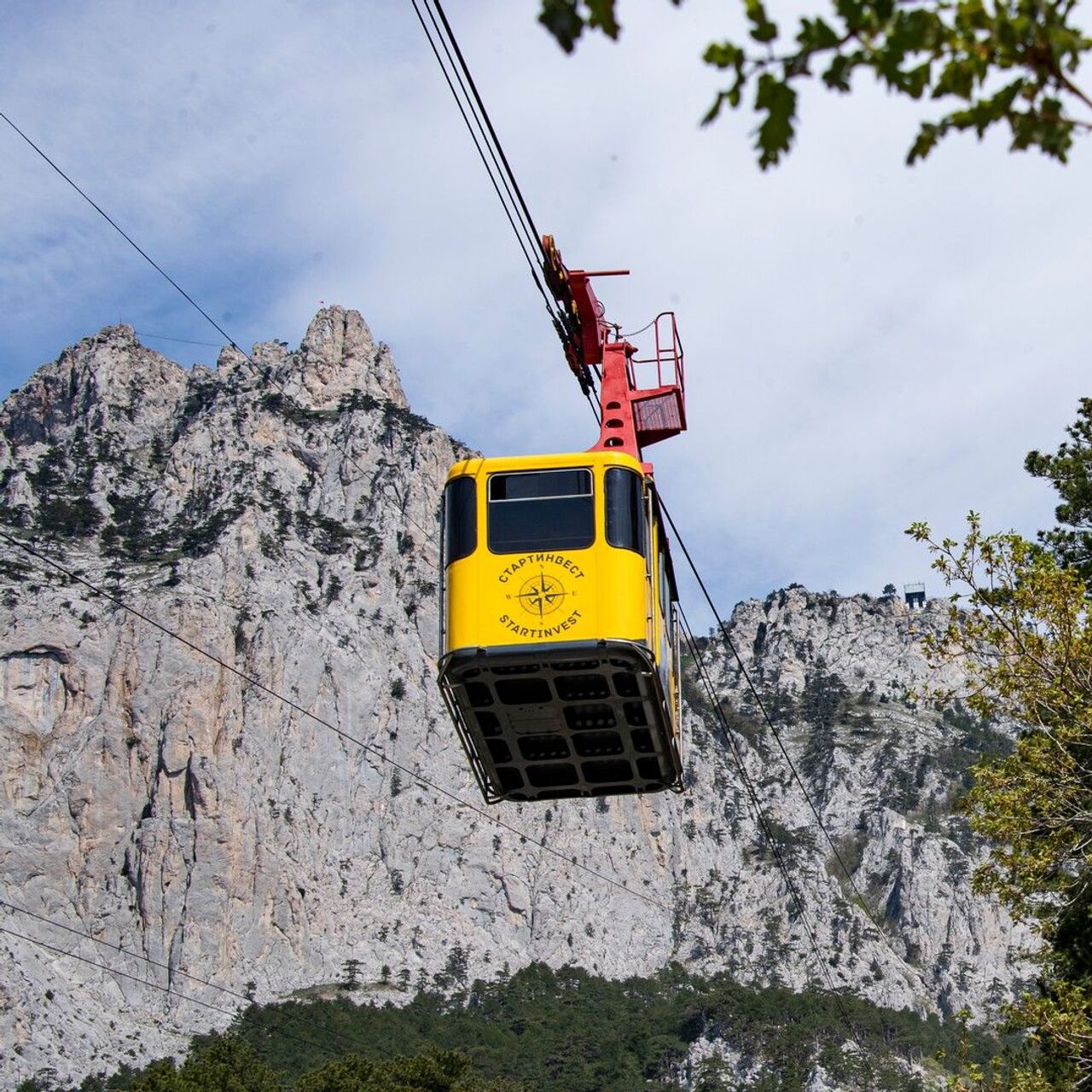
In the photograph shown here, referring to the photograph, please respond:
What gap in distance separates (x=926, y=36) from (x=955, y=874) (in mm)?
150944

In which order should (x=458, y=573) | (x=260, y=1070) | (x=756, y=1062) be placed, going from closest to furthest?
(x=458, y=573)
(x=260, y=1070)
(x=756, y=1062)

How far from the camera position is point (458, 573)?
16297 mm

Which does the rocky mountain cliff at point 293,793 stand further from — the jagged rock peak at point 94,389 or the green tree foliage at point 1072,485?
the green tree foliage at point 1072,485

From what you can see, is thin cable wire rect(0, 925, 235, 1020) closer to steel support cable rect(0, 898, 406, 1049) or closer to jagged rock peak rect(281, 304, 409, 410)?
steel support cable rect(0, 898, 406, 1049)

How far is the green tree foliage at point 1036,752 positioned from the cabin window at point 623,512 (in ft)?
8.87

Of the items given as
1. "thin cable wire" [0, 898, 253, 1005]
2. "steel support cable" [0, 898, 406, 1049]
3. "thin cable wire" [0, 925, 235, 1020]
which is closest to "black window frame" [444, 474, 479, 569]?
"steel support cable" [0, 898, 406, 1049]

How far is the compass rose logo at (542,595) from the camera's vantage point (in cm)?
1584

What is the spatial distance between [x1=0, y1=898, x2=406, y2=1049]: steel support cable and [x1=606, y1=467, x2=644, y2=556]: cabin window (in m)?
101

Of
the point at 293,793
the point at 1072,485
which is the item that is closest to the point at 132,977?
the point at 293,793

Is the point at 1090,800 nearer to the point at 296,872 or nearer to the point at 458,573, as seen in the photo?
the point at 458,573

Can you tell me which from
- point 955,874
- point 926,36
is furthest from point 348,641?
point 926,36

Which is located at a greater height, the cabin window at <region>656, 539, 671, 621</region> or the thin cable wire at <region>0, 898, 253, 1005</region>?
the thin cable wire at <region>0, 898, 253, 1005</region>

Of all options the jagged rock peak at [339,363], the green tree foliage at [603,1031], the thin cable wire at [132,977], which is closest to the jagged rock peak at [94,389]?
the jagged rock peak at [339,363]

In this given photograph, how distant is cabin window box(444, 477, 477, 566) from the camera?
16438mm
